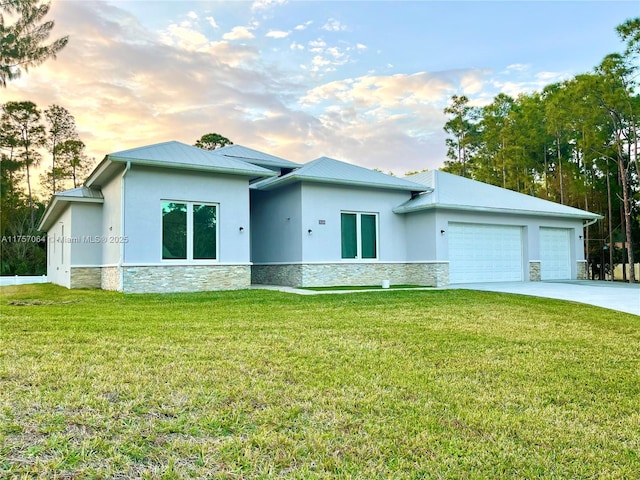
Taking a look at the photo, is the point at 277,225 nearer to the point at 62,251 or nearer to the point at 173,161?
the point at 173,161

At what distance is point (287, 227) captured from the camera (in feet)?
49.3

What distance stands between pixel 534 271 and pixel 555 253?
1.77 meters

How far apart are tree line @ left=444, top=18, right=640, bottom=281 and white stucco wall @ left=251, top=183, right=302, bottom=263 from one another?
13.5 metres

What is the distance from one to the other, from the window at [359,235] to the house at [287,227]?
4 cm

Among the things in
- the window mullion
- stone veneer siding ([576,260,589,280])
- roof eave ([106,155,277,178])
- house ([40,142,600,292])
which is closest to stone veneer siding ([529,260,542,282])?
house ([40,142,600,292])

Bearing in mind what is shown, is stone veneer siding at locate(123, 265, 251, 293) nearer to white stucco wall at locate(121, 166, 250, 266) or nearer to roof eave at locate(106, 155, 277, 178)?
white stucco wall at locate(121, 166, 250, 266)

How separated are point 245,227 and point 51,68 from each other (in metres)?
8.96

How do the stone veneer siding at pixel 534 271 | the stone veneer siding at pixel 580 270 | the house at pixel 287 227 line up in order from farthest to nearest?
the stone veneer siding at pixel 580 270 → the stone veneer siding at pixel 534 271 → the house at pixel 287 227

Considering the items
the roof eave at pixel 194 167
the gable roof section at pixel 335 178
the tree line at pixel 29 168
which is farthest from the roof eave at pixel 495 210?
the tree line at pixel 29 168

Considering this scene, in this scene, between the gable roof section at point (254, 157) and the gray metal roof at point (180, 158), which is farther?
the gable roof section at point (254, 157)

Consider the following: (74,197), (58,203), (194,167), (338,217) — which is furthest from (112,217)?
(338,217)

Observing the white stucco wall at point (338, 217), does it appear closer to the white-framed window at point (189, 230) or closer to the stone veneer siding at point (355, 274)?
the stone veneer siding at point (355, 274)

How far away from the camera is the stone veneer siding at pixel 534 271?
1691 centimetres

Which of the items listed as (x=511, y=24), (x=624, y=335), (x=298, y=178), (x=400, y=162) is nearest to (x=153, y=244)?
(x=298, y=178)
